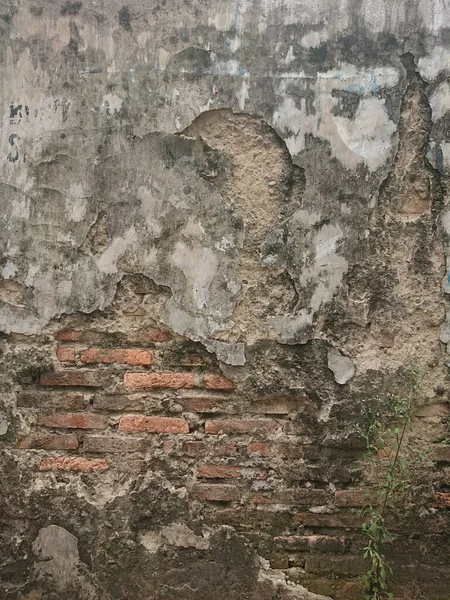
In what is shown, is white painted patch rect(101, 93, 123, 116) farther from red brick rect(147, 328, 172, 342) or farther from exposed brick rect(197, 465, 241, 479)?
exposed brick rect(197, 465, 241, 479)

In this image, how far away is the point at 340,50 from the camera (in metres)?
2.63

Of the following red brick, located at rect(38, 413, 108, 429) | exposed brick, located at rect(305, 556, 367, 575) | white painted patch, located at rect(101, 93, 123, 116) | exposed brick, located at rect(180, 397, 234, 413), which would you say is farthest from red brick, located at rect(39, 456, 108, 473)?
white painted patch, located at rect(101, 93, 123, 116)

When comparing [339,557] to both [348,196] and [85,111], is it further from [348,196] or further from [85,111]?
[85,111]

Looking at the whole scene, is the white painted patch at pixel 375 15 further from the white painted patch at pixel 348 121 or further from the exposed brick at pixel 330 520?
the exposed brick at pixel 330 520

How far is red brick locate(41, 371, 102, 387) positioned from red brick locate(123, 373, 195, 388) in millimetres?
120

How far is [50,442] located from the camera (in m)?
2.69

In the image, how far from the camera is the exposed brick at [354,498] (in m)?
2.62

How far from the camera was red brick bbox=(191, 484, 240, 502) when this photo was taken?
8.65ft

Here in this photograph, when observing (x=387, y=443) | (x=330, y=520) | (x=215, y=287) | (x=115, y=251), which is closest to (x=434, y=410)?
(x=387, y=443)

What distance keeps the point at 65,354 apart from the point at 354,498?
47.8 inches

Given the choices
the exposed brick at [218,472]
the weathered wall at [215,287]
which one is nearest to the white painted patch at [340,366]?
the weathered wall at [215,287]

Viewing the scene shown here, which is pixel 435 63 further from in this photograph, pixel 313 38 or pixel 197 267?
pixel 197 267

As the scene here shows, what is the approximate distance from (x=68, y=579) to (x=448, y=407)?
1.56 metres

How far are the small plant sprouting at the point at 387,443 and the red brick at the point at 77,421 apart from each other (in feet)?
3.23
